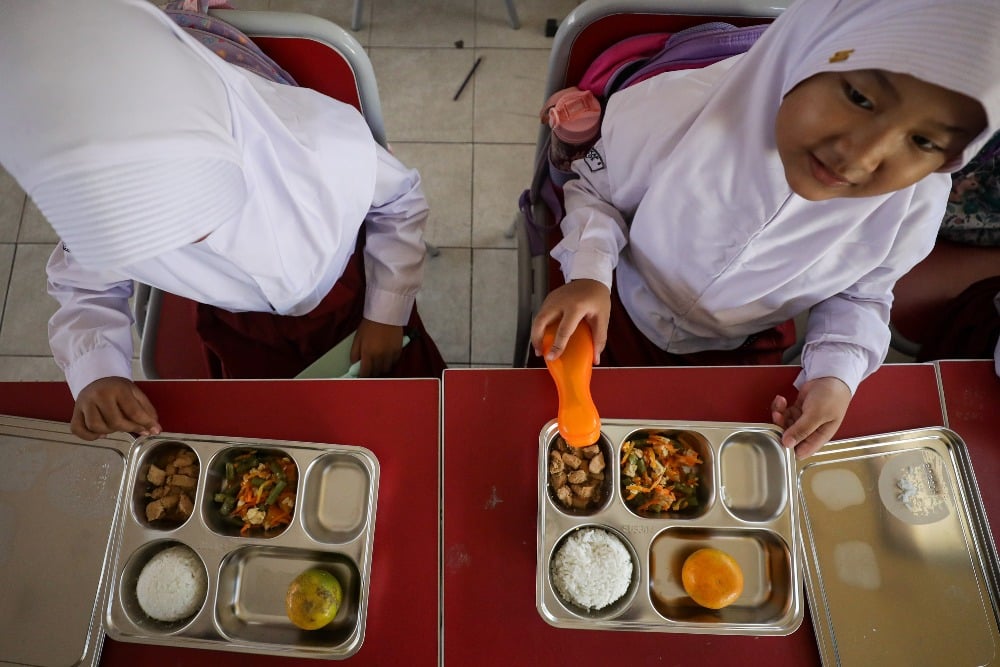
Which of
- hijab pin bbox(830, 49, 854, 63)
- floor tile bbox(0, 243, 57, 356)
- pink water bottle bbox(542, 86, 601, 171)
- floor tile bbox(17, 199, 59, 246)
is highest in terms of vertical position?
hijab pin bbox(830, 49, 854, 63)

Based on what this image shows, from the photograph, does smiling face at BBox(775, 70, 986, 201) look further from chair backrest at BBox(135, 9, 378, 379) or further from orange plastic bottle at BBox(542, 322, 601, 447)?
chair backrest at BBox(135, 9, 378, 379)

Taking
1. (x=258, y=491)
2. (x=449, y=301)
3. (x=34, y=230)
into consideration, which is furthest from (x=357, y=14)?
(x=258, y=491)

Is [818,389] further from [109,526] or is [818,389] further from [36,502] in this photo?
[36,502]

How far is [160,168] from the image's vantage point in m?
0.58

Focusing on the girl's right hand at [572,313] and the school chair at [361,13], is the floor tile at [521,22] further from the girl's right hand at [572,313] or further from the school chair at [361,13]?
the girl's right hand at [572,313]

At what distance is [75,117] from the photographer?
0.52 m

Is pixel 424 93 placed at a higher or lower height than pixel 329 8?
lower

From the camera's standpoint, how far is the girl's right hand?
0.85m

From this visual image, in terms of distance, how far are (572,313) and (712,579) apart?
447 mm

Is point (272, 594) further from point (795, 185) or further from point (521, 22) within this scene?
point (521, 22)

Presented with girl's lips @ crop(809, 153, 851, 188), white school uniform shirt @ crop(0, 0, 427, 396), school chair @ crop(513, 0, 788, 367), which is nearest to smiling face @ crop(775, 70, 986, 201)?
girl's lips @ crop(809, 153, 851, 188)

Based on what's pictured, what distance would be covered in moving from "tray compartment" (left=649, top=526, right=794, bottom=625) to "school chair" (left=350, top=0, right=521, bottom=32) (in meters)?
1.96

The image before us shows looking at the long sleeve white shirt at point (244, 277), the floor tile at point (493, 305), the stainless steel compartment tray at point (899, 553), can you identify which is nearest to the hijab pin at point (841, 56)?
the stainless steel compartment tray at point (899, 553)

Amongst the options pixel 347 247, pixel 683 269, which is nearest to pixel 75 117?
pixel 347 247
